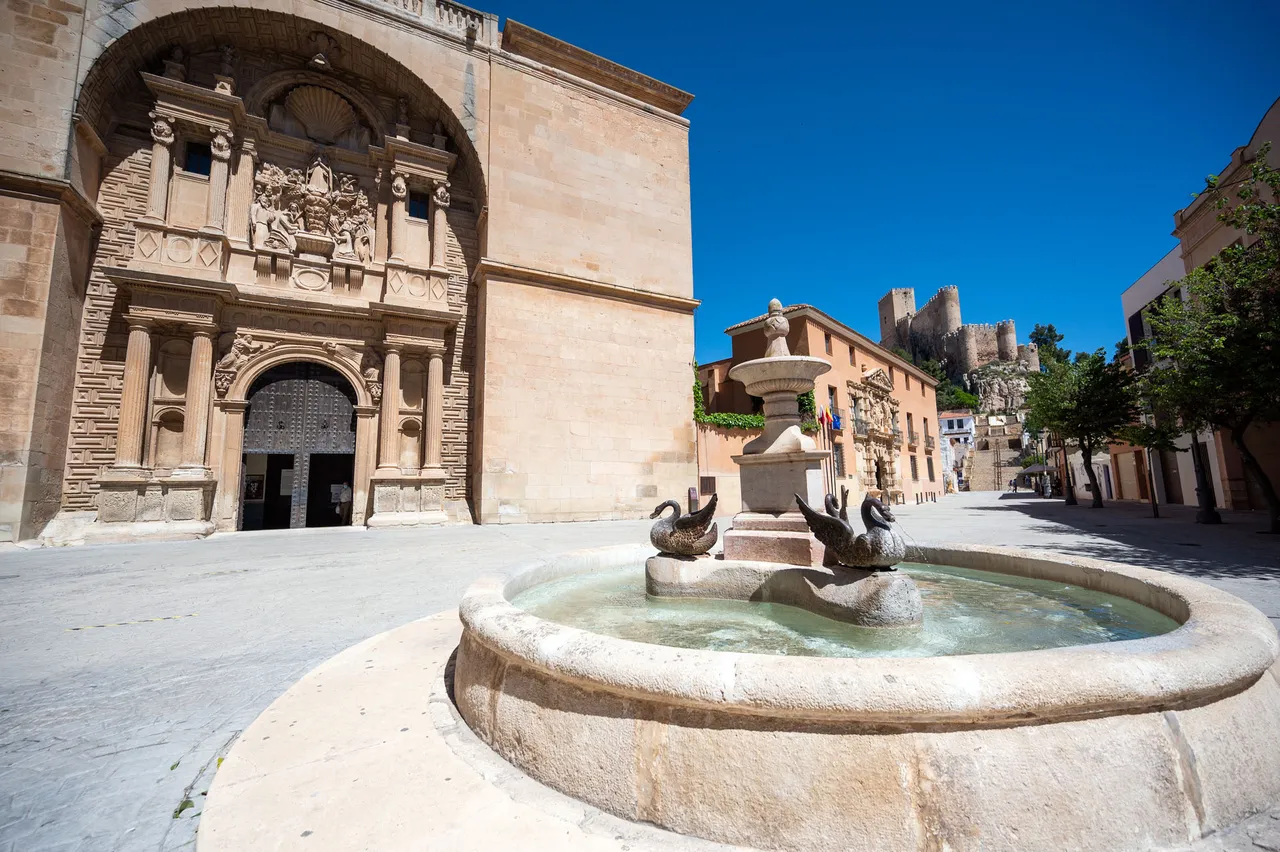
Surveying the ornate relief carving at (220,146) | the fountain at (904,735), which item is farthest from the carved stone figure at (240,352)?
the fountain at (904,735)

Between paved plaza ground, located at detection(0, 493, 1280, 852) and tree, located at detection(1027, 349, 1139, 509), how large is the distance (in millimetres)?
11174

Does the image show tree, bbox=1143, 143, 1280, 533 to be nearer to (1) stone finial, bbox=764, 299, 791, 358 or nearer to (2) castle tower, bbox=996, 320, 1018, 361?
(1) stone finial, bbox=764, 299, 791, 358

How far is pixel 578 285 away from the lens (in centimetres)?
1469

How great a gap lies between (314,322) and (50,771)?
12787 mm

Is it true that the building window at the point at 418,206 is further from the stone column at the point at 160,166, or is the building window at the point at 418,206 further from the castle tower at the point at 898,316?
the castle tower at the point at 898,316

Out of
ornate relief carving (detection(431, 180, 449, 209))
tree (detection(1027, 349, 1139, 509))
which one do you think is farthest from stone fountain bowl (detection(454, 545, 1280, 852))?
tree (detection(1027, 349, 1139, 509))

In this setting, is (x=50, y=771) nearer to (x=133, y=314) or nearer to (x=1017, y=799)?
(x=1017, y=799)

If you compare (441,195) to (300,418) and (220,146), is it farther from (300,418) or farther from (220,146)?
(300,418)

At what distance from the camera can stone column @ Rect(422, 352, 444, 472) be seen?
13258 mm

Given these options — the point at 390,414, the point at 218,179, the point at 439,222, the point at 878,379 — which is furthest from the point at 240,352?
the point at 878,379

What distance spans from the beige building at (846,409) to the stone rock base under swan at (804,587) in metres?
14.1

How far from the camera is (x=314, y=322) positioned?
1292 cm

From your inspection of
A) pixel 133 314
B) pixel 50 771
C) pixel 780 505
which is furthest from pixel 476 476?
pixel 50 771

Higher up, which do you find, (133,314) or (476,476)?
(133,314)
